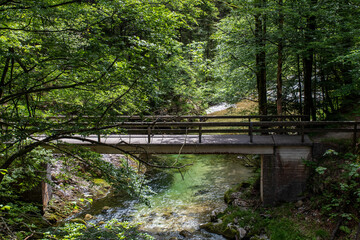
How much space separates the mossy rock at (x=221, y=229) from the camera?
8383mm

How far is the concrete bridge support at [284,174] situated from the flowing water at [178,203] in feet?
7.16

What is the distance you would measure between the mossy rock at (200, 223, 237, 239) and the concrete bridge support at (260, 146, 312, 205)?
1.82 meters

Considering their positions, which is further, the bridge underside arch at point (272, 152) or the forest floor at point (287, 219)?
the bridge underside arch at point (272, 152)

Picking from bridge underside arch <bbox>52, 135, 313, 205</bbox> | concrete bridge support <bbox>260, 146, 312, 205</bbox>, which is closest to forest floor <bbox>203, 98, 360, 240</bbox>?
concrete bridge support <bbox>260, 146, 312, 205</bbox>

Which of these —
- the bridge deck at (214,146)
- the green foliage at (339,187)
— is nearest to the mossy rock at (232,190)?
the bridge deck at (214,146)

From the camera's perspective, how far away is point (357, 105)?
12.0 metres

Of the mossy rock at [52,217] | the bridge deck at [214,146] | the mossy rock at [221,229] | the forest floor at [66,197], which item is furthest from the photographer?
the forest floor at [66,197]

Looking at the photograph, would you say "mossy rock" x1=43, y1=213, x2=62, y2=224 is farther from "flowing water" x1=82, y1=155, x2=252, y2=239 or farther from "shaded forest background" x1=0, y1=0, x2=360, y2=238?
"shaded forest background" x1=0, y1=0, x2=360, y2=238

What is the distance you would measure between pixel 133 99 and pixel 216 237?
19.0 ft

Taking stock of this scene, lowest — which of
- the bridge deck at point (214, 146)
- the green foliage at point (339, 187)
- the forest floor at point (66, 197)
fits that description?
the forest floor at point (66, 197)

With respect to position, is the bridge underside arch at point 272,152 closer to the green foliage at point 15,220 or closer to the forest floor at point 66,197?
the forest floor at point 66,197

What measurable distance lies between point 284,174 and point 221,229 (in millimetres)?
3033

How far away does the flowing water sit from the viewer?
924cm

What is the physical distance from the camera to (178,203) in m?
10.9
